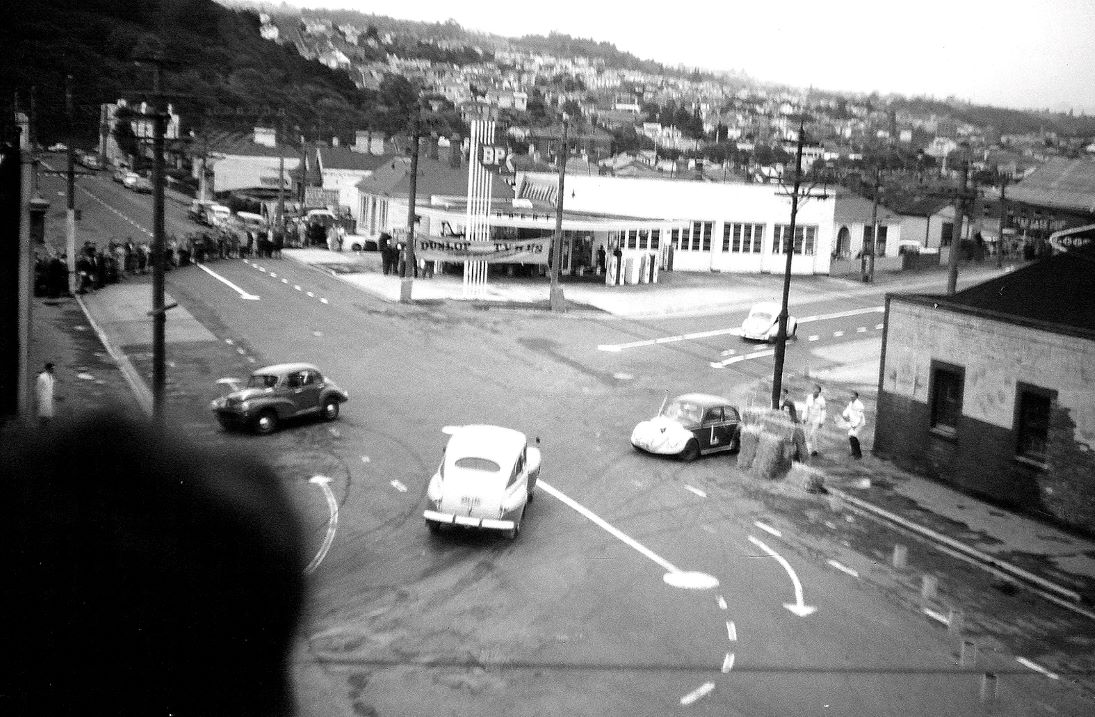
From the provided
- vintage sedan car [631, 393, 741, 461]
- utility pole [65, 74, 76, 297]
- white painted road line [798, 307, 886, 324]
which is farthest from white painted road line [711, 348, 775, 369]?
utility pole [65, 74, 76, 297]

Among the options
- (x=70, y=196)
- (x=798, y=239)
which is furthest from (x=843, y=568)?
(x=798, y=239)

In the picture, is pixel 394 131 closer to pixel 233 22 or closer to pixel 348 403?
pixel 233 22

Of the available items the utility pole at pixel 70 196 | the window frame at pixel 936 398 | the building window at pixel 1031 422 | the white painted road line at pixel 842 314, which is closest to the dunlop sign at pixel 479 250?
the white painted road line at pixel 842 314

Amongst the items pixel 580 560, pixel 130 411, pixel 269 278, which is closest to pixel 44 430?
pixel 130 411

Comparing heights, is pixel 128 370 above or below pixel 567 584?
above

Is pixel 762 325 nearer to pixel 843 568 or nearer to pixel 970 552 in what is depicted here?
pixel 970 552

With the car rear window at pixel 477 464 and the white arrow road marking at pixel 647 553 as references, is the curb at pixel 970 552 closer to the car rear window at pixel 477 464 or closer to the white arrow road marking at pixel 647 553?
the white arrow road marking at pixel 647 553

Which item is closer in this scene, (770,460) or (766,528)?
(766,528)
